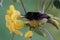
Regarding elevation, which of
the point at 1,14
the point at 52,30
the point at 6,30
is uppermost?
the point at 1,14

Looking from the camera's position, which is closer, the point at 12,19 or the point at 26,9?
the point at 12,19

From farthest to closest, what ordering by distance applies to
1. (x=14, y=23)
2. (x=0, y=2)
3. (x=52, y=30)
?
(x=52, y=30)
(x=0, y=2)
(x=14, y=23)

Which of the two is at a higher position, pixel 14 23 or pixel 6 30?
pixel 14 23

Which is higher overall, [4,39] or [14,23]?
[14,23]

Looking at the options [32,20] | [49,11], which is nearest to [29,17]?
[32,20]

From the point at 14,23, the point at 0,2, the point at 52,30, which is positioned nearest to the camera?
the point at 14,23

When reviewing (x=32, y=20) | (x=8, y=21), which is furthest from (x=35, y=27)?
(x=8, y=21)

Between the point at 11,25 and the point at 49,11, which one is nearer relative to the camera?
the point at 11,25

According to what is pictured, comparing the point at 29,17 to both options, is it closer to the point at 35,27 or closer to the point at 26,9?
the point at 35,27

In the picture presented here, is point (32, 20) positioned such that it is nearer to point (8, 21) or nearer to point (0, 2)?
point (8, 21)
